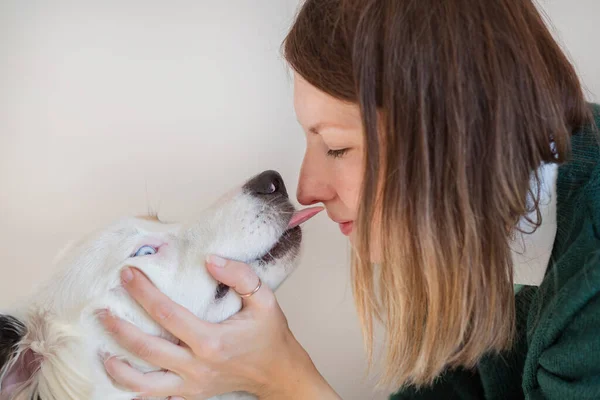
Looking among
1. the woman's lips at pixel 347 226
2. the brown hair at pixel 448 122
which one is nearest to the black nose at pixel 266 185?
the woman's lips at pixel 347 226

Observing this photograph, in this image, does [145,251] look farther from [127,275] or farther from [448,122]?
[448,122]

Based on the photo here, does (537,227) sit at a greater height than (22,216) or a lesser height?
lesser

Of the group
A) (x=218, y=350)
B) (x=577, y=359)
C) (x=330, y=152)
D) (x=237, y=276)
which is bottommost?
(x=577, y=359)

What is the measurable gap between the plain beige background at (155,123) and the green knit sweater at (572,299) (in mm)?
566

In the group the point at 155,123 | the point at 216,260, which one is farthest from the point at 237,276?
the point at 155,123

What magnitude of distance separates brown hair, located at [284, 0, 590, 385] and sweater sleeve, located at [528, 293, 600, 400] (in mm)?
118

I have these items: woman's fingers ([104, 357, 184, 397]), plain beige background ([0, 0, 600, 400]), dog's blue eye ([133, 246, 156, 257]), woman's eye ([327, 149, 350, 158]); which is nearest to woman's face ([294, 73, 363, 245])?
woman's eye ([327, 149, 350, 158])

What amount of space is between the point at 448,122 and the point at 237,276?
1.60 feet

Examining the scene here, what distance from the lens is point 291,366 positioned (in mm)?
1226

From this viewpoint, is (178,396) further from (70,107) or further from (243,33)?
(243,33)

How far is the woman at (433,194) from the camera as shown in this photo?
905mm

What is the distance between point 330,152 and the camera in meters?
1.11

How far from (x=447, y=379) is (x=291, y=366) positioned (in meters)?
0.46

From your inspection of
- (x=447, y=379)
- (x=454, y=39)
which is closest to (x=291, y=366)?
(x=447, y=379)
